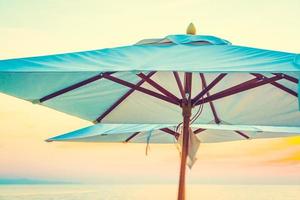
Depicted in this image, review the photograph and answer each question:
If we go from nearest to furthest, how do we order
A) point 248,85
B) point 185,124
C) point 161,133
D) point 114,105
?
point 248,85, point 185,124, point 114,105, point 161,133

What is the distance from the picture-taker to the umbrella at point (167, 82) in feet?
10.5

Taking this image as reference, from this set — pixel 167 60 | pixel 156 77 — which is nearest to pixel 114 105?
pixel 156 77

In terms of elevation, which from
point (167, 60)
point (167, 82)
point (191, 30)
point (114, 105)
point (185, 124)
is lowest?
point (185, 124)

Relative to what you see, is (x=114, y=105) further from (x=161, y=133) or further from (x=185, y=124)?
(x=161, y=133)

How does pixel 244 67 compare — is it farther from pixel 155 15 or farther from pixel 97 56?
pixel 155 15

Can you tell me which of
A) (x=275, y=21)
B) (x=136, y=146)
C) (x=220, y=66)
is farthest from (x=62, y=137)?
(x=275, y=21)

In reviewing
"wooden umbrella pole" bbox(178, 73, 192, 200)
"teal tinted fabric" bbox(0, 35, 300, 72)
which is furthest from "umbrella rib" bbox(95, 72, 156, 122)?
"teal tinted fabric" bbox(0, 35, 300, 72)

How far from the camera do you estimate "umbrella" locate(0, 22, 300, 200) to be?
126 inches

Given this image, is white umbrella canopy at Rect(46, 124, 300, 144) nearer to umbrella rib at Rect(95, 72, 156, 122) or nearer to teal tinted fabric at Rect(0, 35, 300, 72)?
umbrella rib at Rect(95, 72, 156, 122)

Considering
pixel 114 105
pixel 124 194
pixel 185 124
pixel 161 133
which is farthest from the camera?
pixel 124 194

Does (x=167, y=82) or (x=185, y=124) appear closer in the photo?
(x=185, y=124)

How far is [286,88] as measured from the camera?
4.77 m

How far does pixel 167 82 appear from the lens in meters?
5.26

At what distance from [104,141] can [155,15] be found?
2684 mm
